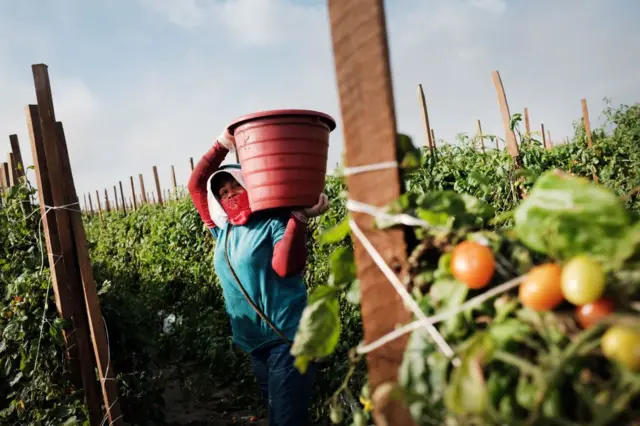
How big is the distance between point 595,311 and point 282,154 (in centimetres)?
152

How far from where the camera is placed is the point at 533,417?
539mm

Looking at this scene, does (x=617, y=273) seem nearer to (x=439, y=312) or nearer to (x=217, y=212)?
(x=439, y=312)

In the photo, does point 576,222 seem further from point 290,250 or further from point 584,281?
point 290,250

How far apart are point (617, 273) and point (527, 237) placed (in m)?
0.12

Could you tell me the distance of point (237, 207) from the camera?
2418mm

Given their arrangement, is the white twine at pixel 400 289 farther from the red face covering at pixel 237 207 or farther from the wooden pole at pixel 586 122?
the wooden pole at pixel 586 122

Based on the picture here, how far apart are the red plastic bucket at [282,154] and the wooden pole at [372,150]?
1158 millimetres

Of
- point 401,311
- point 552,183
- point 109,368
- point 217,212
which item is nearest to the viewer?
point 552,183

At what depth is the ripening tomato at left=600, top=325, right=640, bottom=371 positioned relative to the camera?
1.68 ft

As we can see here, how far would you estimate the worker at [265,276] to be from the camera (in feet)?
7.29

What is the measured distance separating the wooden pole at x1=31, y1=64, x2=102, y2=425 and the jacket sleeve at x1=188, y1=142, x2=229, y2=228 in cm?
61

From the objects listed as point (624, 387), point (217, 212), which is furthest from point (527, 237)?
point (217, 212)

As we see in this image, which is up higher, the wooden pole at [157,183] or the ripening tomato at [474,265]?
the wooden pole at [157,183]

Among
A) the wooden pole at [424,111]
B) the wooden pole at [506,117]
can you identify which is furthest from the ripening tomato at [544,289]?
the wooden pole at [424,111]
